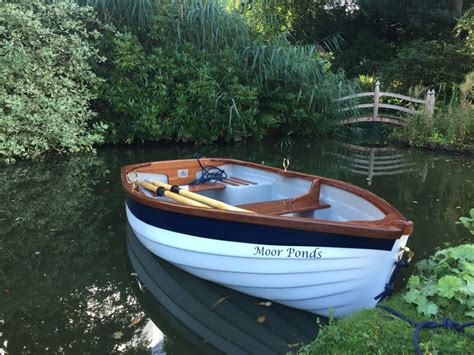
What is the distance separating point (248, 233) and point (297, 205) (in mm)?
922

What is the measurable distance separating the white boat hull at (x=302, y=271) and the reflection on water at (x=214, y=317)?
11cm

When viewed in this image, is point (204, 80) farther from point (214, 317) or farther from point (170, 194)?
point (214, 317)

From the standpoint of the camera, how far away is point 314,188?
4.35 m

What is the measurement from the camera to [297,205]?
13.8 ft

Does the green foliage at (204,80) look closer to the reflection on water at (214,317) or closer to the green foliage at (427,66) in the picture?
the green foliage at (427,66)

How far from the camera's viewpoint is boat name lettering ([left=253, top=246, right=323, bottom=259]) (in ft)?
10.5

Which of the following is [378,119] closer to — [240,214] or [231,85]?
[231,85]

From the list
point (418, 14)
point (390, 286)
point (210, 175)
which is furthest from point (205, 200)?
point (418, 14)

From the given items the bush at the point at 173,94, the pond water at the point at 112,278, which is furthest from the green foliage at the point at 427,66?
the pond water at the point at 112,278

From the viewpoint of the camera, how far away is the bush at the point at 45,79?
879 cm

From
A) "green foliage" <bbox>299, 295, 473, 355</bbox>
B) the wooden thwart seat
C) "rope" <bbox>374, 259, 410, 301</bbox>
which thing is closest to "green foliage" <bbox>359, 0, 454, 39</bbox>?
the wooden thwart seat

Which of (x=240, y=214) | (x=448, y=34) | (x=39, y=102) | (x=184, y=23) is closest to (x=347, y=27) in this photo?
(x=448, y=34)

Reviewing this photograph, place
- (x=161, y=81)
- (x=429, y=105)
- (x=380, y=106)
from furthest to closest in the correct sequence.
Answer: (x=380, y=106)
(x=429, y=105)
(x=161, y=81)

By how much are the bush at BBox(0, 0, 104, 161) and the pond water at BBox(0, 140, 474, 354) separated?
90cm
